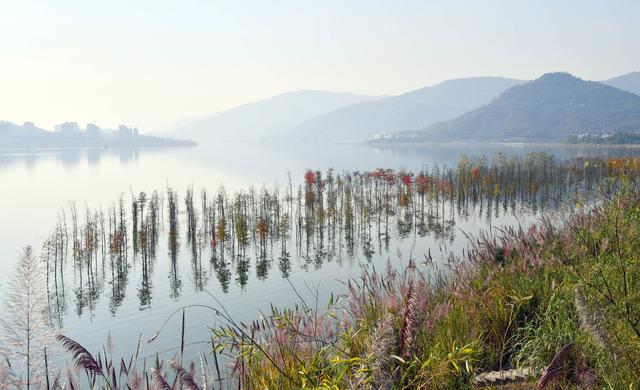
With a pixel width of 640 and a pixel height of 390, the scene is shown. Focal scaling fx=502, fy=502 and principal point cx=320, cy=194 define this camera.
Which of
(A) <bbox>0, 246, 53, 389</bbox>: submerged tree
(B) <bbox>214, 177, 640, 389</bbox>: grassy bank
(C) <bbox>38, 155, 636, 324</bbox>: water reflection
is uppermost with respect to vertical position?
(A) <bbox>0, 246, 53, 389</bbox>: submerged tree

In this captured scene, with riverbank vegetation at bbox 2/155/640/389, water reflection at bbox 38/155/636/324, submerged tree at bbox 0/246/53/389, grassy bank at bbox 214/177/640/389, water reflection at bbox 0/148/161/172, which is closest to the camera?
grassy bank at bbox 214/177/640/389

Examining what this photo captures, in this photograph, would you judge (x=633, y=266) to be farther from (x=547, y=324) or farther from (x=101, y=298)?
(x=101, y=298)

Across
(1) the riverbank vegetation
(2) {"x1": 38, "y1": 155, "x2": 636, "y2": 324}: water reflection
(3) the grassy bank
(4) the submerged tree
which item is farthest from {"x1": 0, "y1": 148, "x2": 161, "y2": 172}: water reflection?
(4) the submerged tree

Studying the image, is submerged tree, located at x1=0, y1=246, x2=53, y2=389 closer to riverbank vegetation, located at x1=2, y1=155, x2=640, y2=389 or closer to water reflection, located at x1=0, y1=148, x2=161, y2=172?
riverbank vegetation, located at x1=2, y1=155, x2=640, y2=389

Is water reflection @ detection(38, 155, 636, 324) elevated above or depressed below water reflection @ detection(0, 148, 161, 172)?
below

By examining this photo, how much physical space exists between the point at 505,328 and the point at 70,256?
63.3 feet

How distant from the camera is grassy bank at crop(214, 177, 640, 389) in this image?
154 inches

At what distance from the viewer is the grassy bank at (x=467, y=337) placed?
154 inches

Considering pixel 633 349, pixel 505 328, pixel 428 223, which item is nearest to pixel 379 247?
pixel 428 223

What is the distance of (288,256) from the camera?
21312 mm

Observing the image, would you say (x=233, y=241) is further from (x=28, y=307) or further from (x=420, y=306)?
(x=420, y=306)

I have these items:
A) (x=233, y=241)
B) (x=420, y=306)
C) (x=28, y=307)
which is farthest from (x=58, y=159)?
(x=420, y=306)

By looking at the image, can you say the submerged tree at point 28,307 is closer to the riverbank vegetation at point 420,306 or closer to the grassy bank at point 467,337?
the riverbank vegetation at point 420,306

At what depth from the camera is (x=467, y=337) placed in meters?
6.48
